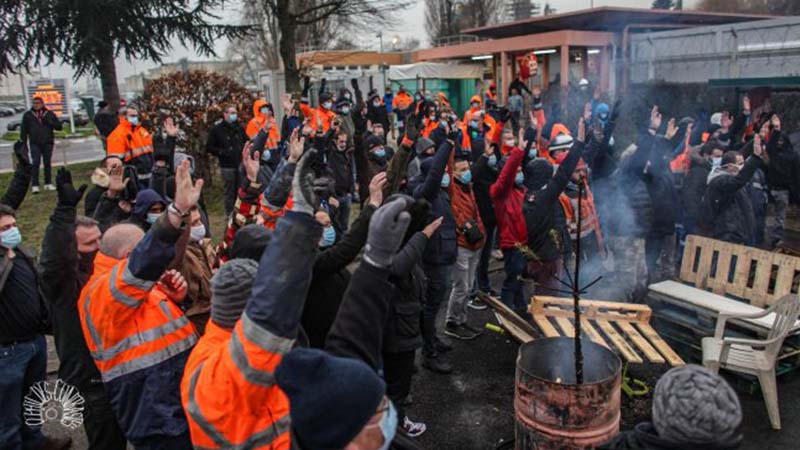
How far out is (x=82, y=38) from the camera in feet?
50.7

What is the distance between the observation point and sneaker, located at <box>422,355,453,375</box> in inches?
223

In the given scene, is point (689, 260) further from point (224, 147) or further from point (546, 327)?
point (224, 147)

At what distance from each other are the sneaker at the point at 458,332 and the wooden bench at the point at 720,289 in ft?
6.05

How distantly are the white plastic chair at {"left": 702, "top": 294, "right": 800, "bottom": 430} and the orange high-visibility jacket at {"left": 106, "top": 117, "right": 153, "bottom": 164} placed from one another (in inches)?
324

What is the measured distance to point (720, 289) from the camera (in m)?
6.27

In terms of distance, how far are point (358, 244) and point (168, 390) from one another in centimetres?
124

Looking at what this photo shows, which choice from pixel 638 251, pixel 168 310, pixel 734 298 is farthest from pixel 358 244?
pixel 638 251

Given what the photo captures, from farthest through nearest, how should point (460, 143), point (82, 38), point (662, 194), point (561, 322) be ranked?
point (82, 38)
point (460, 143)
point (662, 194)
point (561, 322)

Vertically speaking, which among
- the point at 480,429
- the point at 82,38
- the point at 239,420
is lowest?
the point at 480,429

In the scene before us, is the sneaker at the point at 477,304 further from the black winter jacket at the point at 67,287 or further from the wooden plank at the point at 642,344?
the black winter jacket at the point at 67,287

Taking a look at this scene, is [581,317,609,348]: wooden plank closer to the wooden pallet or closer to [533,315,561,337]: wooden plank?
the wooden pallet

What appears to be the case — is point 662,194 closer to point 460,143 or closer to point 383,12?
point 460,143

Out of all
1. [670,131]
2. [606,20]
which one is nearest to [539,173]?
[670,131]

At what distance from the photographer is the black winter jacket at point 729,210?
264 inches
